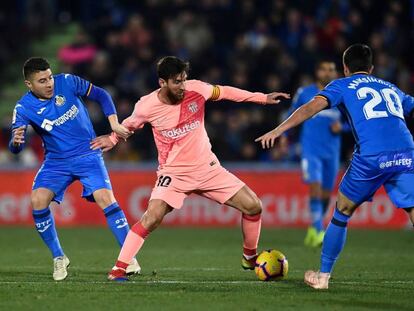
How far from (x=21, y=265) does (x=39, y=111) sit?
2229mm

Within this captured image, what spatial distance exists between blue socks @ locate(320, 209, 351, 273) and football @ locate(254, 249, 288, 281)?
2.69 ft

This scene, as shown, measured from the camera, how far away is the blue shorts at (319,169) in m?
14.4

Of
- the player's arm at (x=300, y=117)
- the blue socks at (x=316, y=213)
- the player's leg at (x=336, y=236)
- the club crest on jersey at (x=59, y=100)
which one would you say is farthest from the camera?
the blue socks at (x=316, y=213)

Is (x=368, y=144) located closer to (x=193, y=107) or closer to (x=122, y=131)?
(x=193, y=107)

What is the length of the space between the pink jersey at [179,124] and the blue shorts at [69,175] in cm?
86

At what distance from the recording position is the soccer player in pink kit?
31.0 feet

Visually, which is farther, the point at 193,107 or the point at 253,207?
the point at 253,207

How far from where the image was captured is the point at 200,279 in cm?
981

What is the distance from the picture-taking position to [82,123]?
405 inches

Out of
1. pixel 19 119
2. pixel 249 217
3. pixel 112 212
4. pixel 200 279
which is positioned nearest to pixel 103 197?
pixel 112 212

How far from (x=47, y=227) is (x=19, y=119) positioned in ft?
3.87

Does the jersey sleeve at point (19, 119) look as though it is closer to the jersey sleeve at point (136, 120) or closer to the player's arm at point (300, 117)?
the jersey sleeve at point (136, 120)

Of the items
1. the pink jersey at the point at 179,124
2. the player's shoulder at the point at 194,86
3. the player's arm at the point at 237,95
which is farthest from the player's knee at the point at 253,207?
the player's shoulder at the point at 194,86

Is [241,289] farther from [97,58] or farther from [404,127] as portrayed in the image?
[97,58]
